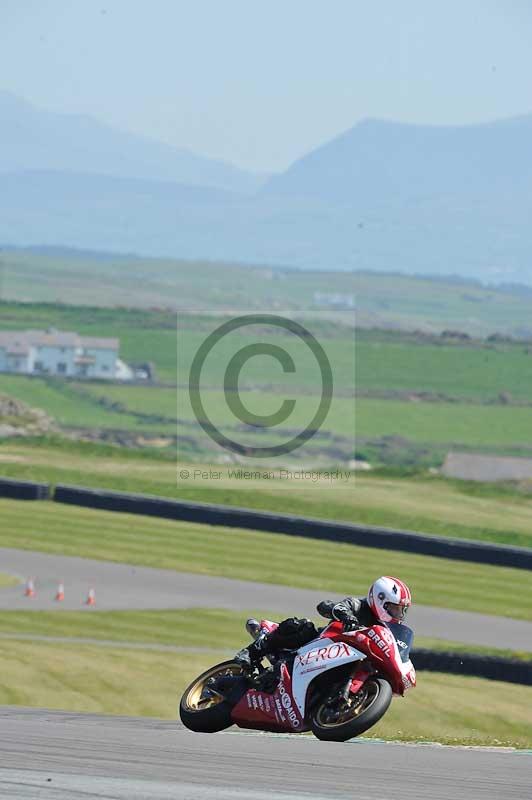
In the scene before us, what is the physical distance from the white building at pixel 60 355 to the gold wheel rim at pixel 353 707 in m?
115

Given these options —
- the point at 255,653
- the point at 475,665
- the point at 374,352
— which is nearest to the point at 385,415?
the point at 374,352

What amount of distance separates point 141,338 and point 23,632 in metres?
130

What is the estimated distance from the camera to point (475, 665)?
25.5 meters

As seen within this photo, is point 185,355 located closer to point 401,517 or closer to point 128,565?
point 401,517

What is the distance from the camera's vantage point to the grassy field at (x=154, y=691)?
68.8ft

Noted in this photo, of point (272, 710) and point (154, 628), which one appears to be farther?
point (154, 628)

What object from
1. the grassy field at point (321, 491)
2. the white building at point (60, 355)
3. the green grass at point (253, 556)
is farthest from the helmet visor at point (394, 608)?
the white building at point (60, 355)

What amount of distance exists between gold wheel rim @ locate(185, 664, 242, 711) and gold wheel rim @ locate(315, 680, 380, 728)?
4.67 feet

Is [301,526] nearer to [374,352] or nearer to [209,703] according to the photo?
[209,703]

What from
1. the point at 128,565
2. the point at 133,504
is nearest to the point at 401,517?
the point at 133,504

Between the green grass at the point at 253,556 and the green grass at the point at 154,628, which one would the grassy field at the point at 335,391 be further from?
the green grass at the point at 154,628

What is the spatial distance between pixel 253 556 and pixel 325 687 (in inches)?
1006

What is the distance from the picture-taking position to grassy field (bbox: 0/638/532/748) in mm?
20969

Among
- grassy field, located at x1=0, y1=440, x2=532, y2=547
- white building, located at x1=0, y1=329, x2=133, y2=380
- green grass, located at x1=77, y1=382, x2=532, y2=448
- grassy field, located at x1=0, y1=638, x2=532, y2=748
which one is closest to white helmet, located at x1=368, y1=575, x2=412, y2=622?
grassy field, located at x1=0, y1=638, x2=532, y2=748
